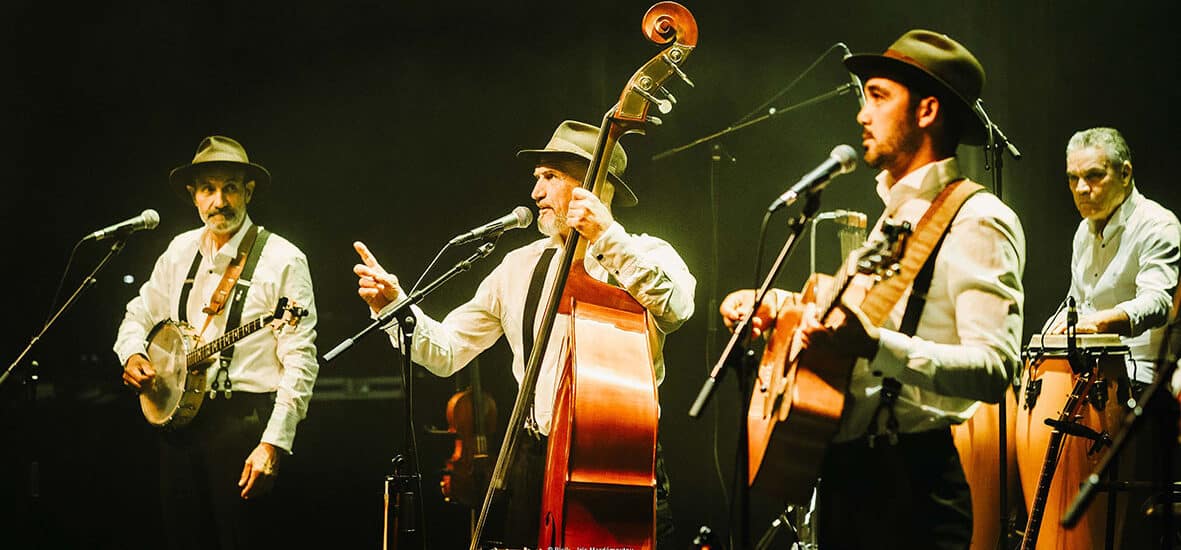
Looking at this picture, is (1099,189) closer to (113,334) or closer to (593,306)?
(593,306)

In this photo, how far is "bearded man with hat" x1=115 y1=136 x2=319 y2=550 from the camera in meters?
4.57

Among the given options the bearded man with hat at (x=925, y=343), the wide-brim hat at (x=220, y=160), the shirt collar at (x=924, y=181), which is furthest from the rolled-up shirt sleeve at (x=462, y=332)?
the shirt collar at (x=924, y=181)

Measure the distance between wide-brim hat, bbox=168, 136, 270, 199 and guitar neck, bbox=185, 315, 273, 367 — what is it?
94 cm

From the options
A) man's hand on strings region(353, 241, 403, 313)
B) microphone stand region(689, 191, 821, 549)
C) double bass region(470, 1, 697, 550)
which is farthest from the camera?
man's hand on strings region(353, 241, 403, 313)

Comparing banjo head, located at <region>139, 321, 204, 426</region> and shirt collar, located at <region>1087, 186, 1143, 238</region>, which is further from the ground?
shirt collar, located at <region>1087, 186, 1143, 238</region>

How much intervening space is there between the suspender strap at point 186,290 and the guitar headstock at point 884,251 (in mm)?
3513

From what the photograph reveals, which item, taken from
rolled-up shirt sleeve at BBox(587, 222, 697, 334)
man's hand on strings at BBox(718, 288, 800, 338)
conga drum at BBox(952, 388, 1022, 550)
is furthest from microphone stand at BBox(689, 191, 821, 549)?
conga drum at BBox(952, 388, 1022, 550)

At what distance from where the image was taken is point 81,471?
576 cm

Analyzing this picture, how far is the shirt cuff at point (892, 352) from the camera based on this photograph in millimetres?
2496

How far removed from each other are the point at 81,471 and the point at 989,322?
17.0ft

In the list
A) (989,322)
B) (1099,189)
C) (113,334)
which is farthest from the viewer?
(113,334)

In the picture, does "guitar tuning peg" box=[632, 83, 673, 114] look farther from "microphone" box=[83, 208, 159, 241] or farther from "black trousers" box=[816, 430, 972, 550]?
"microphone" box=[83, 208, 159, 241]

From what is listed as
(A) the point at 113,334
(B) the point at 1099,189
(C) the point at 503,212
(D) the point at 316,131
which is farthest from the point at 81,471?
(B) the point at 1099,189

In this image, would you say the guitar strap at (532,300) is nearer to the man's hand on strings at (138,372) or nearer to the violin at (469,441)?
the violin at (469,441)
